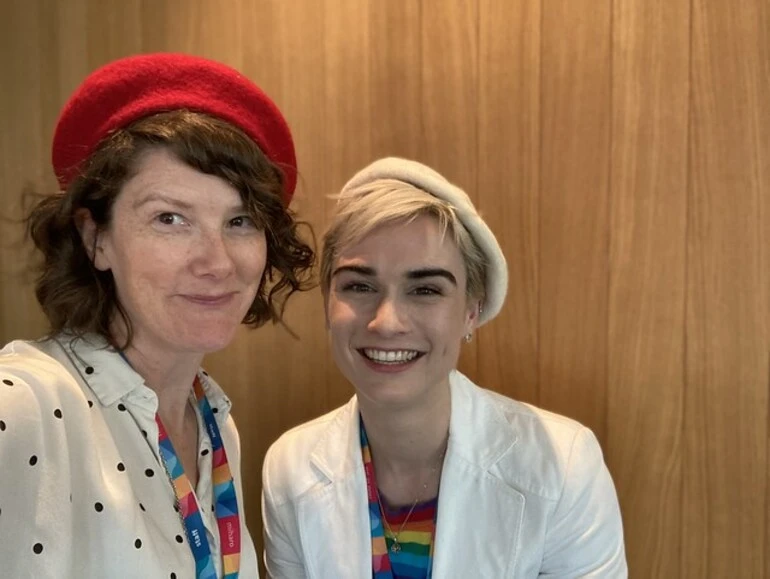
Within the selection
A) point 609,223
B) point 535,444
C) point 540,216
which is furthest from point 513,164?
point 535,444

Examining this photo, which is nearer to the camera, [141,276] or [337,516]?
[141,276]

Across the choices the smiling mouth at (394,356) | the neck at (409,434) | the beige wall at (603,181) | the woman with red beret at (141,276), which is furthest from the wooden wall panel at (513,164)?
the woman with red beret at (141,276)

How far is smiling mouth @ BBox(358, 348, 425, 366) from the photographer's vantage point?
1.22 meters

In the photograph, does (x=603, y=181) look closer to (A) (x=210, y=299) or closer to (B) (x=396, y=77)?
(B) (x=396, y=77)

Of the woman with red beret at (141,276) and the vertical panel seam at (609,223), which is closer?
the woman with red beret at (141,276)

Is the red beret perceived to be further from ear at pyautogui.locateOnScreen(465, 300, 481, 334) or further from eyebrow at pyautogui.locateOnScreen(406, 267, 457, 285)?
ear at pyautogui.locateOnScreen(465, 300, 481, 334)

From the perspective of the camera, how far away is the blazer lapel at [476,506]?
4.05 ft

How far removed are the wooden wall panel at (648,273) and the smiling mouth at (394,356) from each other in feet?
1.56

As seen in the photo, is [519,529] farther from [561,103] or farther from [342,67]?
[342,67]

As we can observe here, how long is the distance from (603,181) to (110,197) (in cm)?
97

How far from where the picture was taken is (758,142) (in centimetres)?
129

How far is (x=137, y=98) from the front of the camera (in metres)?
0.88

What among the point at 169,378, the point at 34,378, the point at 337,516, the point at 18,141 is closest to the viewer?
the point at 34,378

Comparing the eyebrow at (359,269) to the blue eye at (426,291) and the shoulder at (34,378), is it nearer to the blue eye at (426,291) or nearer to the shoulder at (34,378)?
the blue eye at (426,291)
